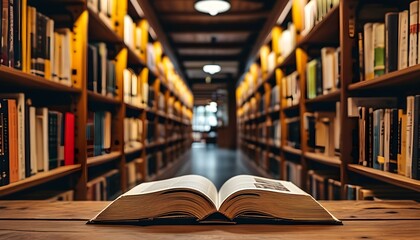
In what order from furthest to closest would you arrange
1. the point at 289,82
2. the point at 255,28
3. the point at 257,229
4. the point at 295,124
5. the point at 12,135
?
the point at 255,28, the point at 289,82, the point at 295,124, the point at 12,135, the point at 257,229

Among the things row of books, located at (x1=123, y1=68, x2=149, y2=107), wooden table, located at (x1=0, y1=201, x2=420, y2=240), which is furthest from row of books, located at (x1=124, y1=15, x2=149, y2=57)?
wooden table, located at (x1=0, y1=201, x2=420, y2=240)

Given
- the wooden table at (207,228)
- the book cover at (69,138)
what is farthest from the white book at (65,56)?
the wooden table at (207,228)

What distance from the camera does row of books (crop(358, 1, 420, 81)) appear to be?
142cm

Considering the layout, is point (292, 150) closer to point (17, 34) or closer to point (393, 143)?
point (393, 143)

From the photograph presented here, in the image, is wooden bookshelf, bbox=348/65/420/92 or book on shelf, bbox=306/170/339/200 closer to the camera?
wooden bookshelf, bbox=348/65/420/92

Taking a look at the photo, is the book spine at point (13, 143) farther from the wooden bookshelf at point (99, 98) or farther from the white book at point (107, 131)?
the white book at point (107, 131)

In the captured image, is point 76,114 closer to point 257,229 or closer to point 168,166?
point 257,229

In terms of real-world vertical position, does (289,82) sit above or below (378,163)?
above

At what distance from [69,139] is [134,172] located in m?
1.70

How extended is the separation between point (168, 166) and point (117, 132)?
284cm

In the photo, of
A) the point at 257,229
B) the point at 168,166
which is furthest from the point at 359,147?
the point at 168,166

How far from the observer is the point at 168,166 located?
5.64 meters

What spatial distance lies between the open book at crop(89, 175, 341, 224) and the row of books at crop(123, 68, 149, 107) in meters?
2.08

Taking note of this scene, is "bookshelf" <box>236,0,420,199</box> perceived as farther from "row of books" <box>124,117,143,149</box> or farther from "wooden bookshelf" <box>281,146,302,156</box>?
"row of books" <box>124,117,143,149</box>
